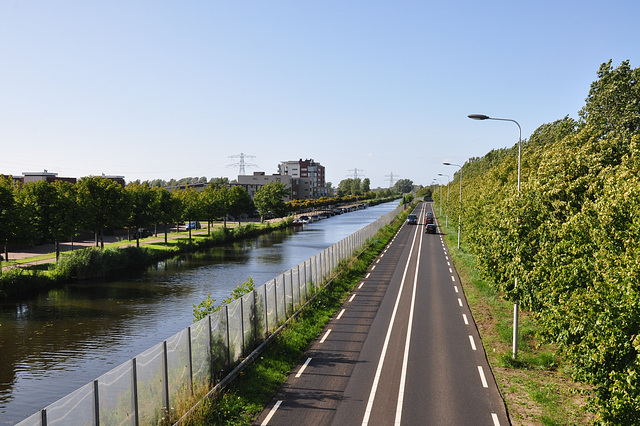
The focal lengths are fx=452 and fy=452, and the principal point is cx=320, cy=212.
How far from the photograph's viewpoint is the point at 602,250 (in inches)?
386

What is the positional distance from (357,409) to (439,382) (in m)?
3.46

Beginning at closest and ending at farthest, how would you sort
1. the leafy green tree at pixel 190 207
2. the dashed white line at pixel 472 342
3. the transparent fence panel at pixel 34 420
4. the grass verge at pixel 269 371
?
the transparent fence panel at pixel 34 420 → the grass verge at pixel 269 371 → the dashed white line at pixel 472 342 → the leafy green tree at pixel 190 207

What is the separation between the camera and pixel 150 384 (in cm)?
1091

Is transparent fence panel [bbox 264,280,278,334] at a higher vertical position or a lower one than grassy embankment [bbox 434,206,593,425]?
higher

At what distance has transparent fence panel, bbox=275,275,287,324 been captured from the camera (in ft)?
66.4

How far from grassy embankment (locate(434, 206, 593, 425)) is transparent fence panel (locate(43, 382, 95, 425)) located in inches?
401

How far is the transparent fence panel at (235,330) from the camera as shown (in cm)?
1516

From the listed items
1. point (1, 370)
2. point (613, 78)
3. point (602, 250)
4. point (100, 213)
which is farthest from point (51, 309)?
point (613, 78)

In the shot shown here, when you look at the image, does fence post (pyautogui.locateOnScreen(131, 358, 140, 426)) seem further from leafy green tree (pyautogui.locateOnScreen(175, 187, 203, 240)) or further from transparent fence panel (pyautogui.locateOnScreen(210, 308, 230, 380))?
leafy green tree (pyautogui.locateOnScreen(175, 187, 203, 240))

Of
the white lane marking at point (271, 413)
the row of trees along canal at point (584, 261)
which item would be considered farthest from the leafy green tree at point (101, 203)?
the row of trees along canal at point (584, 261)

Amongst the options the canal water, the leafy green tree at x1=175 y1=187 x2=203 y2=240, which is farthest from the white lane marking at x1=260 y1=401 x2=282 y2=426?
the leafy green tree at x1=175 y1=187 x2=203 y2=240

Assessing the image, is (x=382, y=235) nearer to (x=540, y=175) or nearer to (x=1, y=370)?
(x=540, y=175)

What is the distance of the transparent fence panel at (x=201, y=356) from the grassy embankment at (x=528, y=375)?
346 inches

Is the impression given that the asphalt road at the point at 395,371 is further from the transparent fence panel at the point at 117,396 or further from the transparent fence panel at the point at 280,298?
the transparent fence panel at the point at 117,396
